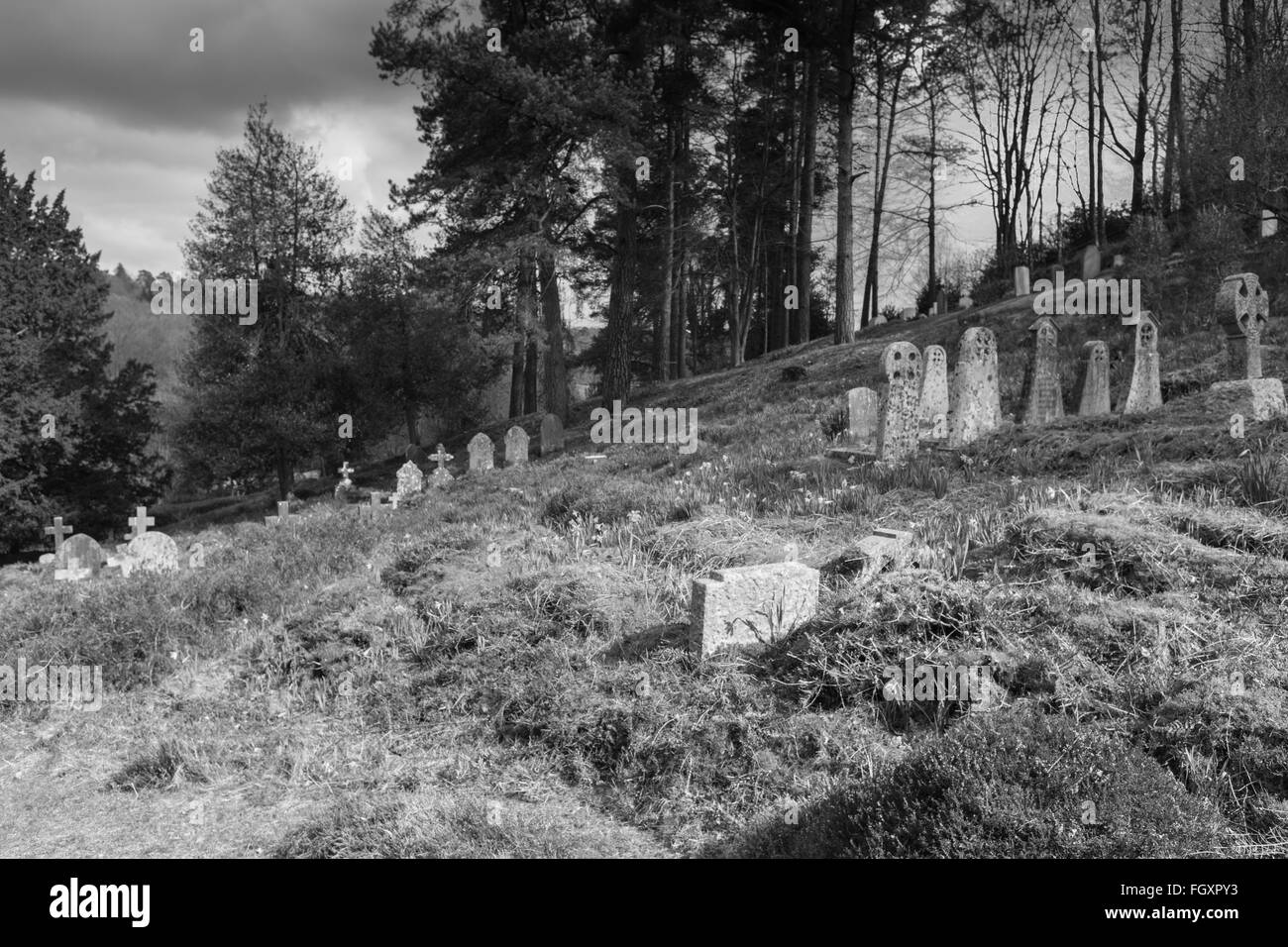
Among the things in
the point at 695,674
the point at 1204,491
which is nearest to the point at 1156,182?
the point at 1204,491

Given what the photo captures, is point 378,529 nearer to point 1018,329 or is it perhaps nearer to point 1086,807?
point 1086,807

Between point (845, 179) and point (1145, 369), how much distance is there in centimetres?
1366

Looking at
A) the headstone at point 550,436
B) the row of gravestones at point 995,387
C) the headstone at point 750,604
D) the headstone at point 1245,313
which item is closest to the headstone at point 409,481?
the headstone at point 550,436

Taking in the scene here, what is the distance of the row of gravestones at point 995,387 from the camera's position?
11.1 m

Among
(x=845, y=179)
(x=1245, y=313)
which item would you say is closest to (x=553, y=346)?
(x=845, y=179)

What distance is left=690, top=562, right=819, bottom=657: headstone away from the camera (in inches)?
232

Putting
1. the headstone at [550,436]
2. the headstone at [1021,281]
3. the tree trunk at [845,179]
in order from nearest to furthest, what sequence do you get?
the headstone at [550,436]
the tree trunk at [845,179]
the headstone at [1021,281]

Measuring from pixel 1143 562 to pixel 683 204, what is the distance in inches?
1033

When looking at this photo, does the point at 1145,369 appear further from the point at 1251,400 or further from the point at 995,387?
the point at 995,387

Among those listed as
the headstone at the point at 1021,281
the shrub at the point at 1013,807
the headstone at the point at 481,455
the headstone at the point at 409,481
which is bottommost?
the shrub at the point at 1013,807

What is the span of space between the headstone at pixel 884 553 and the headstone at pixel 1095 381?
25.3 ft

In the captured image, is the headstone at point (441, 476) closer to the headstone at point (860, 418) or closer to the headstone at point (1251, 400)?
the headstone at point (860, 418)

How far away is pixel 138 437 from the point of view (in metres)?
27.2

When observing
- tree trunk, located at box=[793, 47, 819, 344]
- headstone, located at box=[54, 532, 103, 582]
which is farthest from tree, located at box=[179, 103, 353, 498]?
tree trunk, located at box=[793, 47, 819, 344]
